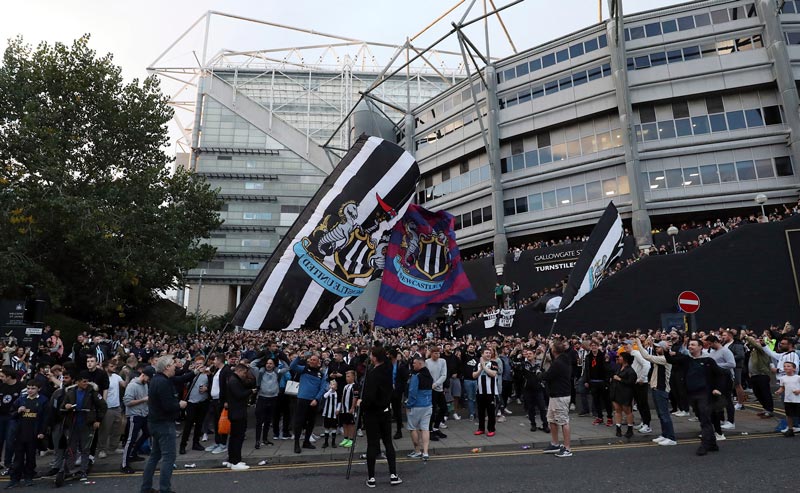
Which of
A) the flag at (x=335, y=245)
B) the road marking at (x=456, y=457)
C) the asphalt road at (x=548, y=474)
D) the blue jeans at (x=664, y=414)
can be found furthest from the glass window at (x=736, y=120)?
the flag at (x=335, y=245)

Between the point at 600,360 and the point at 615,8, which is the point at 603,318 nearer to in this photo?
the point at 600,360

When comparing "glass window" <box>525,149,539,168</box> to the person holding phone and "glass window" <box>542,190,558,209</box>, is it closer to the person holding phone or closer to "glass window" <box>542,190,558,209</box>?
"glass window" <box>542,190,558,209</box>

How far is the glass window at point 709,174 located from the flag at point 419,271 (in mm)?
27768

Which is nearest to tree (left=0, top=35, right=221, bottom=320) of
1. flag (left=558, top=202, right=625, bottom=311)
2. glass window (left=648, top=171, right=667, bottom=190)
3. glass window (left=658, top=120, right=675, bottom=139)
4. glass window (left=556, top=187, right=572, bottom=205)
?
flag (left=558, top=202, right=625, bottom=311)

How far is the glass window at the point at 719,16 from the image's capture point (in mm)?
30684

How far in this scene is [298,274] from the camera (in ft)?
21.7

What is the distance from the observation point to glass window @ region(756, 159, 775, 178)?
94.6ft

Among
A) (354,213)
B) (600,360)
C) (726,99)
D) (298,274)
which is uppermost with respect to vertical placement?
(726,99)

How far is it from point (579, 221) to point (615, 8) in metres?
14.1

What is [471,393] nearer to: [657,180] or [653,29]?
[657,180]

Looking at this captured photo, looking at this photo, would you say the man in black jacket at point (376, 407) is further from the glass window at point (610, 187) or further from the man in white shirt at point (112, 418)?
the glass window at point (610, 187)

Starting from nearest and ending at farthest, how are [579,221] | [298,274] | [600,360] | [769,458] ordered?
1. [298,274]
2. [769,458]
3. [600,360]
4. [579,221]

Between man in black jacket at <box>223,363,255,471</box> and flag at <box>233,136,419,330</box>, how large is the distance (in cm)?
197

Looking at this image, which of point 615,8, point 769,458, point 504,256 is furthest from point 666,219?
point 769,458
